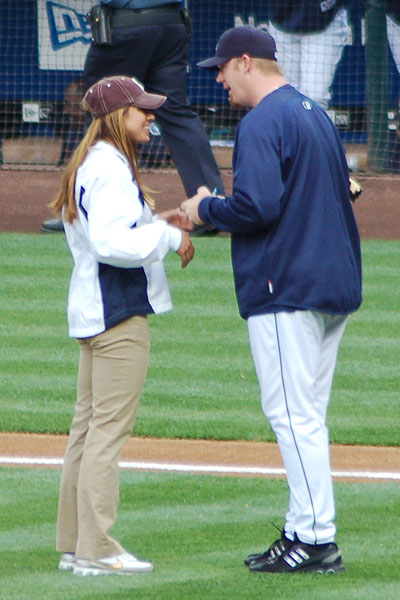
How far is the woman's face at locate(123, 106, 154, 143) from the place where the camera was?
4.11 m

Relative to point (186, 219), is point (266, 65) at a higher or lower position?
higher

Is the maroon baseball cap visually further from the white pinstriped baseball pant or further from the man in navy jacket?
the white pinstriped baseball pant

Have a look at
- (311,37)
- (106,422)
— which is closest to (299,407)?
(106,422)

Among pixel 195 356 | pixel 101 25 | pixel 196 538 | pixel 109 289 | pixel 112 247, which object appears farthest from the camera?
pixel 101 25

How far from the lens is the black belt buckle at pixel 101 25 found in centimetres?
870

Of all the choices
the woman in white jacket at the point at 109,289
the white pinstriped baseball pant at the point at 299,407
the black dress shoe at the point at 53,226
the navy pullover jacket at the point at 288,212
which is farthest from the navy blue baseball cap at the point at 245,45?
the black dress shoe at the point at 53,226

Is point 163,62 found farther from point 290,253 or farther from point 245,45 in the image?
point 290,253

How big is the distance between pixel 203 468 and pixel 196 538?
41.3 inches

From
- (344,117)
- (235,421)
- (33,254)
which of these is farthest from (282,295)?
(344,117)

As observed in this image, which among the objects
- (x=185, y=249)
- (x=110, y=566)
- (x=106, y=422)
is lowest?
(x=110, y=566)

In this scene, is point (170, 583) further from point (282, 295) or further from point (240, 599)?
point (282, 295)

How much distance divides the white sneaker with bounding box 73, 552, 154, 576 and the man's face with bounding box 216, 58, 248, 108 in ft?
4.97

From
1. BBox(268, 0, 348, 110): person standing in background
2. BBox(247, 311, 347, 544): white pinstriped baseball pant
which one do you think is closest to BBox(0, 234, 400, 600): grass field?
BBox(247, 311, 347, 544): white pinstriped baseball pant

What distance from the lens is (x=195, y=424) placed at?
6.35 metres
